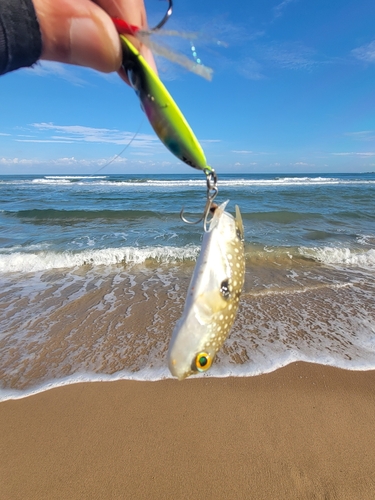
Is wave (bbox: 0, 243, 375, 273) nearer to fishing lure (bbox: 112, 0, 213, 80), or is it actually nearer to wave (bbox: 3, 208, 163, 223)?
wave (bbox: 3, 208, 163, 223)

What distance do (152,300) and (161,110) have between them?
4.99 meters

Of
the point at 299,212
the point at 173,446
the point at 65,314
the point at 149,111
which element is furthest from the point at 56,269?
the point at 299,212

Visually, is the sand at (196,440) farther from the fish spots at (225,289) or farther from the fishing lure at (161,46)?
the fishing lure at (161,46)

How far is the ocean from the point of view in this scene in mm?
4020

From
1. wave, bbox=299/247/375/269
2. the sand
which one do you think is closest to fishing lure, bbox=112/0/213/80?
the sand

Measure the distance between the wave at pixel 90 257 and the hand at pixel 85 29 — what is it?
24.4 feet

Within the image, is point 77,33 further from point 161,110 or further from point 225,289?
point 225,289

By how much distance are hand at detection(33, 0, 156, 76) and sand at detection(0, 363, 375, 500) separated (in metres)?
2.83

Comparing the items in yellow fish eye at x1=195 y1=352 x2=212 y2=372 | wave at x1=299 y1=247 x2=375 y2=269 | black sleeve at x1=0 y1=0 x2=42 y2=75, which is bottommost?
wave at x1=299 y1=247 x2=375 y2=269

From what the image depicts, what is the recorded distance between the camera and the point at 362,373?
3.74 meters

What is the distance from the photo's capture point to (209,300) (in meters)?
1.71

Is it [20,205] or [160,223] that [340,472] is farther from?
[20,205]

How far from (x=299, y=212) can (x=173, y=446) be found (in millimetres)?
14310

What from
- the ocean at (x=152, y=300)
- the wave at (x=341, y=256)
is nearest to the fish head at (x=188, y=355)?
the ocean at (x=152, y=300)
